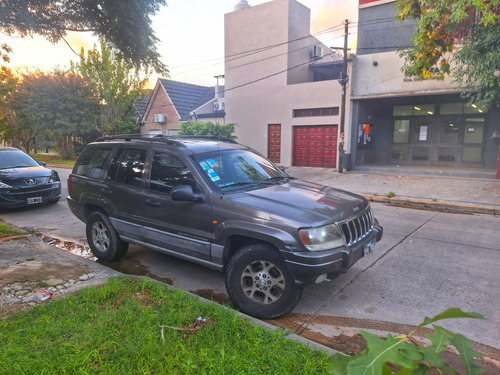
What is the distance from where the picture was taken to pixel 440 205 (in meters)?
9.18

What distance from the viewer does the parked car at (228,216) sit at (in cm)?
339

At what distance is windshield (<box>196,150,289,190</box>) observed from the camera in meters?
4.13

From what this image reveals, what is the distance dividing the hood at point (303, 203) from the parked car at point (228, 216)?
1 cm

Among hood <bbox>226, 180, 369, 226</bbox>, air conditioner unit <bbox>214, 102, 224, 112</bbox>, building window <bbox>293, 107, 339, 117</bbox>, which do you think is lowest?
hood <bbox>226, 180, 369, 226</bbox>

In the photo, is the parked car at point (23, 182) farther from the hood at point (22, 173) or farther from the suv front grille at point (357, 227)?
the suv front grille at point (357, 227)

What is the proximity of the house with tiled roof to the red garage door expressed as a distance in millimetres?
7764

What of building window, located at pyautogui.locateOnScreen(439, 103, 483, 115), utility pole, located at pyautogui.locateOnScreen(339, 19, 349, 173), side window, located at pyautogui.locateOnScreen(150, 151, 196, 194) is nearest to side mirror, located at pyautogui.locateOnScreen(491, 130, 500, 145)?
building window, located at pyautogui.locateOnScreen(439, 103, 483, 115)

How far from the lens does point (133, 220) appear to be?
468cm

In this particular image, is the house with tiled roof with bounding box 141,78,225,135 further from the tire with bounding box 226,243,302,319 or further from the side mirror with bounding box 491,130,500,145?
the tire with bounding box 226,243,302,319

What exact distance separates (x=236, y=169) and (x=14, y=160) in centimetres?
807

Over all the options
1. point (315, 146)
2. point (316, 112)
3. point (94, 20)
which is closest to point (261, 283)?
point (94, 20)

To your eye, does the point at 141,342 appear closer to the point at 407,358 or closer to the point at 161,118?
the point at 407,358

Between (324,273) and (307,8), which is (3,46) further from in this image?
(307,8)

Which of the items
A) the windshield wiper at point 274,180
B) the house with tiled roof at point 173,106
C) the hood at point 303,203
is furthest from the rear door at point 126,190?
the house with tiled roof at point 173,106
